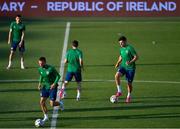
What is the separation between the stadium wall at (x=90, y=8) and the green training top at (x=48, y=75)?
1078 inches

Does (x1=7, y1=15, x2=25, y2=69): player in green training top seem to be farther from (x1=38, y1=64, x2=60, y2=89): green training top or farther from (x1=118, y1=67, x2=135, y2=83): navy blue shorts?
(x1=38, y1=64, x2=60, y2=89): green training top

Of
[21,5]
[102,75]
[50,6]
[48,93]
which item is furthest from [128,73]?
[21,5]

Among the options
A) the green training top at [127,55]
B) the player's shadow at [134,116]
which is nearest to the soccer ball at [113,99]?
the green training top at [127,55]

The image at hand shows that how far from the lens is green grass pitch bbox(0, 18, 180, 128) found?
→ 2358 centimetres

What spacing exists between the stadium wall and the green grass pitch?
2.63ft

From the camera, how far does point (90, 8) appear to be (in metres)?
50.0

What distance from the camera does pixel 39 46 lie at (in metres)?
39.6

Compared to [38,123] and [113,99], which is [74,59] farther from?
[38,123]

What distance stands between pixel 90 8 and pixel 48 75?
2761 cm

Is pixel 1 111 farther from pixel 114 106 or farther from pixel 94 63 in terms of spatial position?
pixel 94 63

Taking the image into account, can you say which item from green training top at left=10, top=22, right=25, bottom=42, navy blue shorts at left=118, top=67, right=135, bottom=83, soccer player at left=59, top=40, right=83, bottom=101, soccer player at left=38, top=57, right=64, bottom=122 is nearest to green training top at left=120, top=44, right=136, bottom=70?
navy blue shorts at left=118, top=67, right=135, bottom=83

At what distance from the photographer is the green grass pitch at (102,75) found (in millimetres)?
23578

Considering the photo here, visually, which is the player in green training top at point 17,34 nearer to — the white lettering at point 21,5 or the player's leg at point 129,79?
the player's leg at point 129,79

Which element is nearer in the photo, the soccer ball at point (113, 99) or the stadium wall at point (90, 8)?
the soccer ball at point (113, 99)
